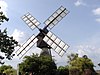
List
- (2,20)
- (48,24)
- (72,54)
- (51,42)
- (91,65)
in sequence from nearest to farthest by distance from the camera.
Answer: (2,20)
(51,42)
(48,24)
(91,65)
(72,54)

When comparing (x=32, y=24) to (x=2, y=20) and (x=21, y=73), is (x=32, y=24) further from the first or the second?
(x=2, y=20)

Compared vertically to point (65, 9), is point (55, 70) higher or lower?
lower

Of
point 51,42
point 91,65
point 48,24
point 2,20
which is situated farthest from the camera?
point 91,65

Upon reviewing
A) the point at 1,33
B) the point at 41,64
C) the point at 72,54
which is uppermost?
the point at 72,54

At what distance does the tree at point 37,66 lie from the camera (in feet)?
218

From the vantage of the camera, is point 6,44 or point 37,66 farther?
point 37,66

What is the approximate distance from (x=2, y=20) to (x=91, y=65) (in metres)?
42.8

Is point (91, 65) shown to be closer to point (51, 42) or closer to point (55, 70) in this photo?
point (55, 70)

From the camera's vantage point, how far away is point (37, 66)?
6700cm

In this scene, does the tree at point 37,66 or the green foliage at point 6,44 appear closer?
the green foliage at point 6,44

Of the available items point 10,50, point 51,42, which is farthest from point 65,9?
point 10,50

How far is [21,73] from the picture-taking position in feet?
220

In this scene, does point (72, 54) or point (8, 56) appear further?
point (72, 54)

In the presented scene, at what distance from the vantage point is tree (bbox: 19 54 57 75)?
66312 millimetres
